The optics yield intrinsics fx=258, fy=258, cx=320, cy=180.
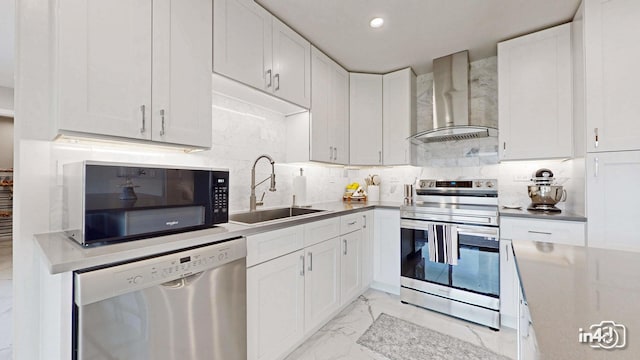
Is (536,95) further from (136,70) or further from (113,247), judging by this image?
(113,247)

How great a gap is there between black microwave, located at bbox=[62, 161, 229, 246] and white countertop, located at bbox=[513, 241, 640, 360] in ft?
4.43

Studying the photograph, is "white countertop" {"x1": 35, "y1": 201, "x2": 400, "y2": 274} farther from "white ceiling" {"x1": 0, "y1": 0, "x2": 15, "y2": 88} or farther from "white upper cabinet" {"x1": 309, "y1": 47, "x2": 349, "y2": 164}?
"white ceiling" {"x1": 0, "y1": 0, "x2": 15, "y2": 88}

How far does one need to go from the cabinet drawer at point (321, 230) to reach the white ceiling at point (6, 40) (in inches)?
120

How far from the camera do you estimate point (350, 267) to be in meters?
2.41

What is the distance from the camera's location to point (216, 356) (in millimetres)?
1263

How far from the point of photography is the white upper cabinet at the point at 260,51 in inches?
66.5

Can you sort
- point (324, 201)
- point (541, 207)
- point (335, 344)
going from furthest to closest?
point (324, 201) → point (541, 207) → point (335, 344)

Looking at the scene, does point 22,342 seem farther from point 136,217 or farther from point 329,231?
point 329,231

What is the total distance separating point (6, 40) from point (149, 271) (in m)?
3.60

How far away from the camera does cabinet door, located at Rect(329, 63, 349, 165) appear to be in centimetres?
283

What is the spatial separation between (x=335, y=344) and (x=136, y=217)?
1594 mm

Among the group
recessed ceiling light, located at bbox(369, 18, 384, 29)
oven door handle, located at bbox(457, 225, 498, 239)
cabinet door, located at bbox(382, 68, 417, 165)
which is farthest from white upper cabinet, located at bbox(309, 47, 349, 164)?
oven door handle, located at bbox(457, 225, 498, 239)

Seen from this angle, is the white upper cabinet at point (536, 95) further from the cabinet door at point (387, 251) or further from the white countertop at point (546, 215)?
the cabinet door at point (387, 251)

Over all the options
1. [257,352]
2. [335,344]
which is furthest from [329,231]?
[257,352]
